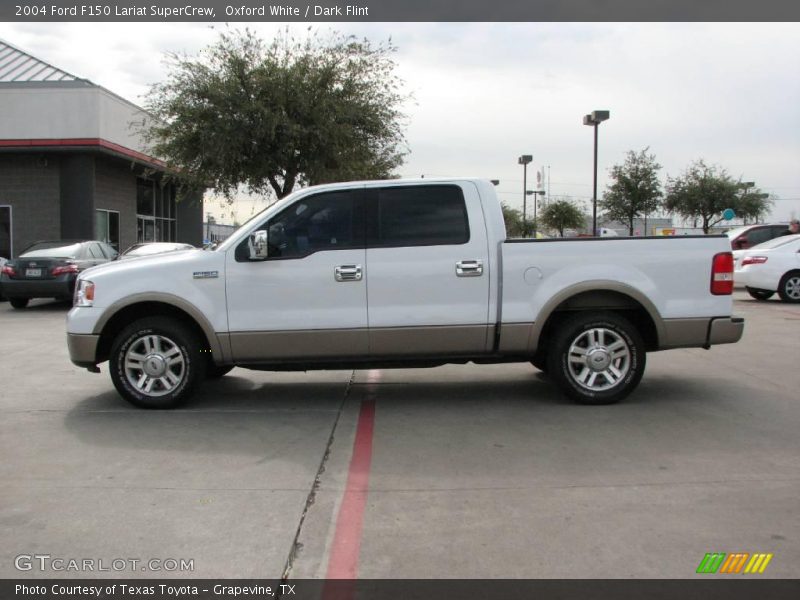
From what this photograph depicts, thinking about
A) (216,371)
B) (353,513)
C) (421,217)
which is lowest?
(353,513)

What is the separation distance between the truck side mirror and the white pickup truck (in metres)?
0.01

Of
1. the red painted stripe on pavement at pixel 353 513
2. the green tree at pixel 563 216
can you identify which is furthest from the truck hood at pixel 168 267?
the green tree at pixel 563 216

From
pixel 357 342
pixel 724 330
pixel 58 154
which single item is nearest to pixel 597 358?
pixel 724 330

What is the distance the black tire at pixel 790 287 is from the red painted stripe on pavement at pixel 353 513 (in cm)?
1267

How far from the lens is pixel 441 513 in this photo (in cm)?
421

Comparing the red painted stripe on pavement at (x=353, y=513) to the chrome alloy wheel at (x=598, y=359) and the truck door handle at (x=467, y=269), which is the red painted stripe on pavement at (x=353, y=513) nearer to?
the truck door handle at (x=467, y=269)

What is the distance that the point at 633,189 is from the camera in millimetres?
31359

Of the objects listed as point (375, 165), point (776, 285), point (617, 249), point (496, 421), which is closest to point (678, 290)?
point (617, 249)

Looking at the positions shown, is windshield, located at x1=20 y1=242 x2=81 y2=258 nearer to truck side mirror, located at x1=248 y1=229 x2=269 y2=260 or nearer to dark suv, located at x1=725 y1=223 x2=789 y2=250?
truck side mirror, located at x1=248 y1=229 x2=269 y2=260

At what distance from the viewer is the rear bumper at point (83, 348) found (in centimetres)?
655

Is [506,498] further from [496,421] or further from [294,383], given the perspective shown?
[294,383]

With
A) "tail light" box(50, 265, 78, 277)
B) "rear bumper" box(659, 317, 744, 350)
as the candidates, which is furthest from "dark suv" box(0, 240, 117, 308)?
"rear bumper" box(659, 317, 744, 350)

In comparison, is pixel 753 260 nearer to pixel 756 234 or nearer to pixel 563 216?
pixel 756 234

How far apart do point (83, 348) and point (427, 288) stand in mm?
3133
